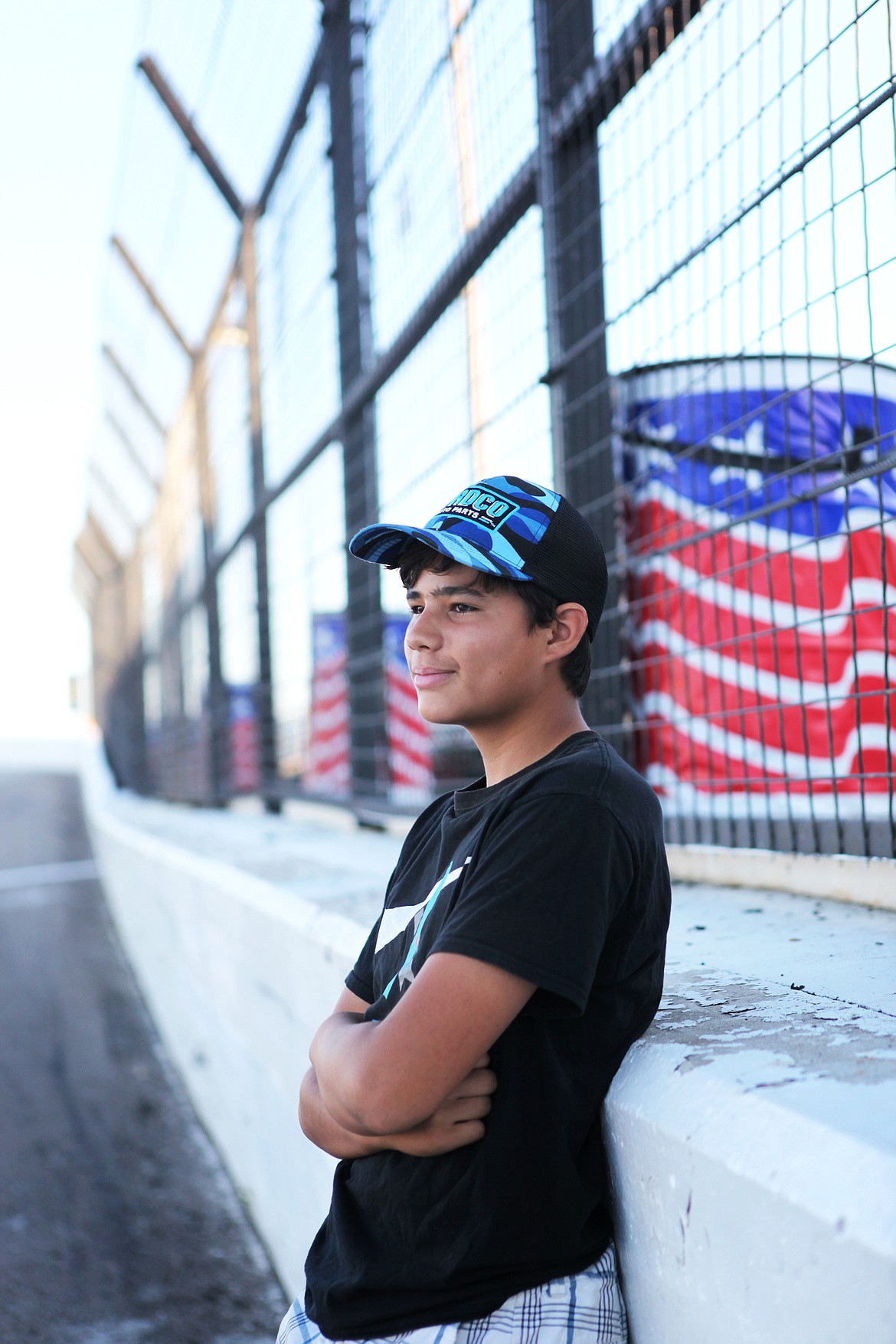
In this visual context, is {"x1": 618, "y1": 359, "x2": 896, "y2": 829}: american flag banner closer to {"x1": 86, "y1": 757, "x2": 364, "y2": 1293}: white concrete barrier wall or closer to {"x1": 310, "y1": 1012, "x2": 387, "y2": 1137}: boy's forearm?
{"x1": 86, "y1": 757, "x2": 364, "y2": 1293}: white concrete barrier wall

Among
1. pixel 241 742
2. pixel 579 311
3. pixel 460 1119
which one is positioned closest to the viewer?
pixel 460 1119

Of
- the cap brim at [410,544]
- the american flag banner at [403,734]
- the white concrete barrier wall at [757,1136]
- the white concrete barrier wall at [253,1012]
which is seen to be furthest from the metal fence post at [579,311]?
the cap brim at [410,544]

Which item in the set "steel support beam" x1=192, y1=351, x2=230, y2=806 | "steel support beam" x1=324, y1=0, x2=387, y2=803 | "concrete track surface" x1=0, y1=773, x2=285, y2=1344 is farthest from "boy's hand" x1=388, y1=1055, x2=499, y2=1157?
"steel support beam" x1=192, y1=351, x2=230, y2=806

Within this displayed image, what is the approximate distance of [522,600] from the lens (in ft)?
4.52

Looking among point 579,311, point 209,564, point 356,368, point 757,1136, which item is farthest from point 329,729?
point 757,1136

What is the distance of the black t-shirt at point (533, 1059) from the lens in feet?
3.60

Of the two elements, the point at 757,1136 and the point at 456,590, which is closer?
the point at 757,1136

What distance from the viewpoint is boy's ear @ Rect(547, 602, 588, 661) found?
1389mm

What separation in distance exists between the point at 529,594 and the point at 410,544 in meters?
0.22

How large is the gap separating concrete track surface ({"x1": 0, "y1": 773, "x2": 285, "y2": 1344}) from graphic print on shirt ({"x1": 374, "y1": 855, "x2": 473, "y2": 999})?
1614 mm

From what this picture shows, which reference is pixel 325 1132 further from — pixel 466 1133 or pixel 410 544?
pixel 410 544

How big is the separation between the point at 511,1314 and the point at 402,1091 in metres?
0.28

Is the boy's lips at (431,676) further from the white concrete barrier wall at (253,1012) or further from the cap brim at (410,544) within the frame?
the white concrete barrier wall at (253,1012)

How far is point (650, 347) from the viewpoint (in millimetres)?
2354
